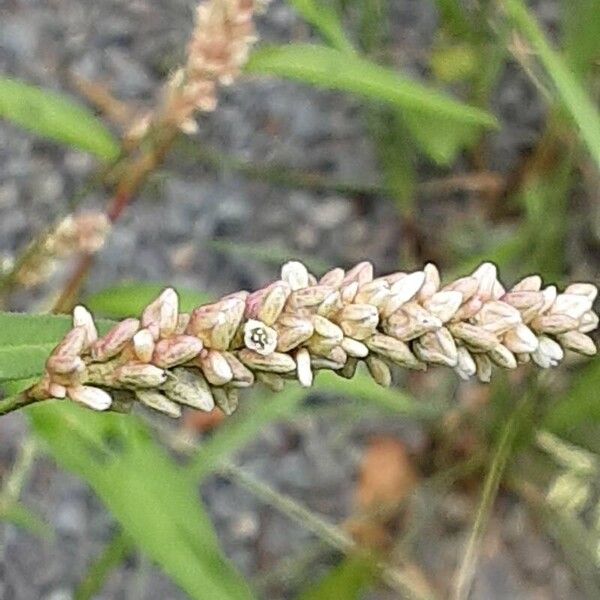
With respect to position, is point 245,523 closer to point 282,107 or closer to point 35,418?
point 282,107

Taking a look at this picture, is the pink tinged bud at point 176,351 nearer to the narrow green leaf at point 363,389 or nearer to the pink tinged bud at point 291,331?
the pink tinged bud at point 291,331

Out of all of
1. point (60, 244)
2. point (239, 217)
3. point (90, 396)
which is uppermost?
point (90, 396)

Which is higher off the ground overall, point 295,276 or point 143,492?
point 295,276

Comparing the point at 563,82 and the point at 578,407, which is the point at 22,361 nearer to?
the point at 563,82

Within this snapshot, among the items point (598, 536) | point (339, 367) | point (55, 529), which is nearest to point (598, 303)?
point (598, 536)

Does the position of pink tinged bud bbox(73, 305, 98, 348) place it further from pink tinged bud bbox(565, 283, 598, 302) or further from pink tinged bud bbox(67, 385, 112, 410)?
pink tinged bud bbox(565, 283, 598, 302)

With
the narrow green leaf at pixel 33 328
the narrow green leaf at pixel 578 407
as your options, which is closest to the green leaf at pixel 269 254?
the narrow green leaf at pixel 578 407

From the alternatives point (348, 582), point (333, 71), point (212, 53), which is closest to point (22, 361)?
point (212, 53)
